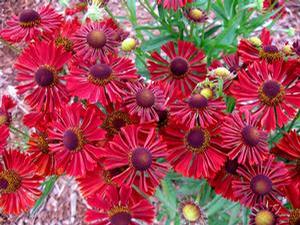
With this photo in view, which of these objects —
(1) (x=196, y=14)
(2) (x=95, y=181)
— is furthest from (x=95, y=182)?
(1) (x=196, y=14)

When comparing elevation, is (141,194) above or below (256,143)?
below

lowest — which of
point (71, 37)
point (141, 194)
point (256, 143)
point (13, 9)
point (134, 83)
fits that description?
point (141, 194)

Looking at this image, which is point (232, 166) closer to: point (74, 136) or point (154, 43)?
point (74, 136)

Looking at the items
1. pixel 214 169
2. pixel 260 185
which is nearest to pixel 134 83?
pixel 214 169

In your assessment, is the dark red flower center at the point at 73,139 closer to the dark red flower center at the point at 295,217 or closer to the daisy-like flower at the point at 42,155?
the daisy-like flower at the point at 42,155

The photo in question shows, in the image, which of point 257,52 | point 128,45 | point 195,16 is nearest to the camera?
point 257,52

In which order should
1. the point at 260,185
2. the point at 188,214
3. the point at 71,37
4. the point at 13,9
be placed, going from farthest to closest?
the point at 13,9 → the point at 71,37 → the point at 188,214 → the point at 260,185

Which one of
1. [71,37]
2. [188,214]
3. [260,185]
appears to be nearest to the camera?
[260,185]

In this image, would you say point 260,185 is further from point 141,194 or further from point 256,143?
point 141,194

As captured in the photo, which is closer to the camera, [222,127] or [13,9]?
[222,127]
